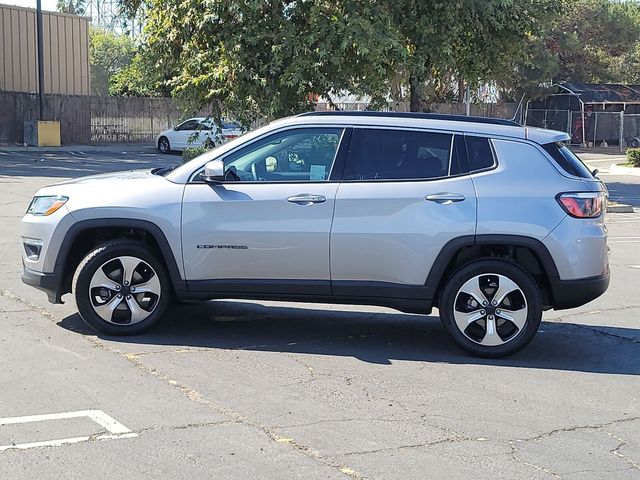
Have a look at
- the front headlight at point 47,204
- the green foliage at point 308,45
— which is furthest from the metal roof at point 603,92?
the front headlight at point 47,204

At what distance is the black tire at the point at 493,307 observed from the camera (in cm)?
702

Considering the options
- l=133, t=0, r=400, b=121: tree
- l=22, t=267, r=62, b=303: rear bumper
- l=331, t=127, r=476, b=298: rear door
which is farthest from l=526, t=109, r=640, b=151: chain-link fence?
l=22, t=267, r=62, b=303: rear bumper

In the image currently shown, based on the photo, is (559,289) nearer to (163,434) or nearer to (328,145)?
(328,145)

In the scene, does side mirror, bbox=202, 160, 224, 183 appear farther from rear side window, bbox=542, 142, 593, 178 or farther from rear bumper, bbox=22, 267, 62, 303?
rear side window, bbox=542, 142, 593, 178

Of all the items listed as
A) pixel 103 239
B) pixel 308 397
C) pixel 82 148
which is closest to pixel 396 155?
pixel 308 397

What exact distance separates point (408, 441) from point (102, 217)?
3.37 metres

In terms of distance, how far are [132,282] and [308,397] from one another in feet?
7.16

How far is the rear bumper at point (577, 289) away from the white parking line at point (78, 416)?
357 centimetres

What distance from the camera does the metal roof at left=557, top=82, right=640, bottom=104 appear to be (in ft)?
155

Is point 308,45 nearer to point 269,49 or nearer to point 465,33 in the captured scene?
point 269,49

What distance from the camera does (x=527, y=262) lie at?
7309mm

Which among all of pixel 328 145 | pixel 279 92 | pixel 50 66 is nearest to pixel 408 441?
pixel 328 145

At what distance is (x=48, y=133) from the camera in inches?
1494

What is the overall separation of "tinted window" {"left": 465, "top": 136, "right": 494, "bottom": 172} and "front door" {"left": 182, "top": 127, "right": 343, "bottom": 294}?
1057 millimetres
